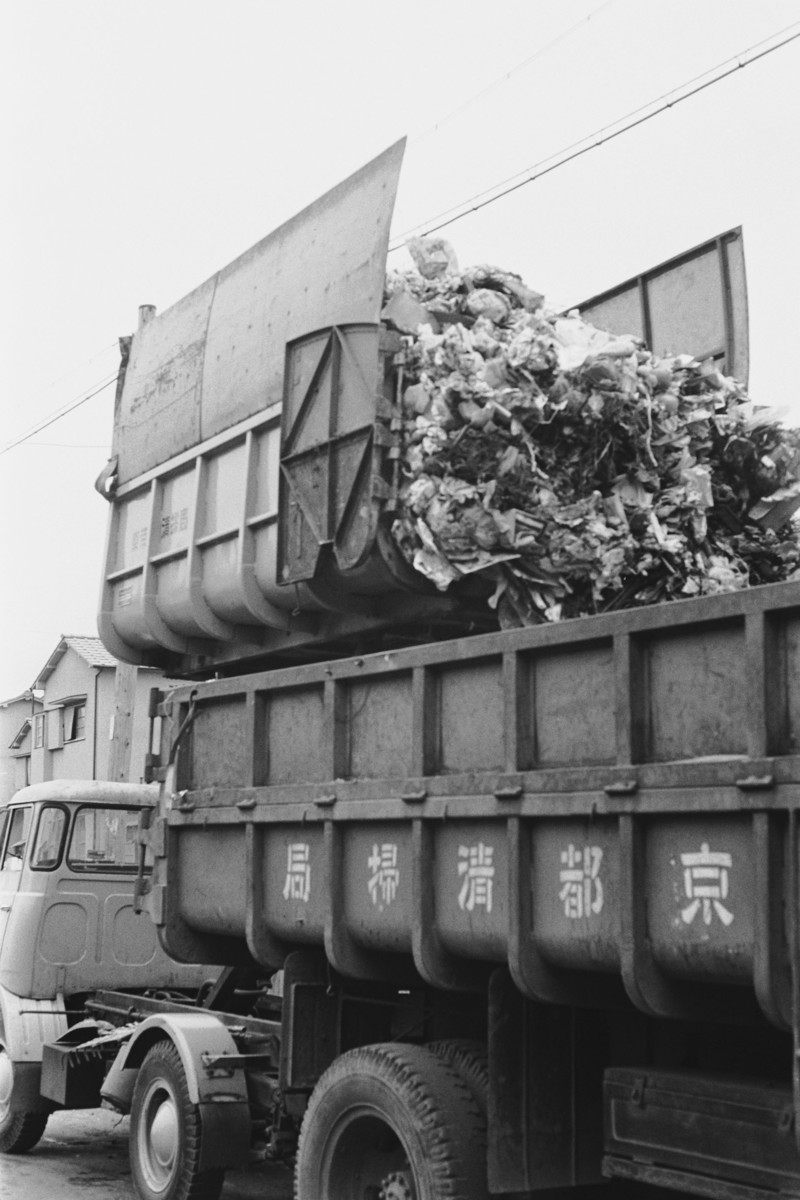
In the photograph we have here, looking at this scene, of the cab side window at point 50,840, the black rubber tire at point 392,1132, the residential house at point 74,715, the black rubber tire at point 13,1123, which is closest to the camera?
the black rubber tire at point 392,1132

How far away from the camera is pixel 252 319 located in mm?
7859

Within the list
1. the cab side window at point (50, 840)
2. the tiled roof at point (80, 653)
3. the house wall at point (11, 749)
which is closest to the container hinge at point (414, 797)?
the cab side window at point (50, 840)

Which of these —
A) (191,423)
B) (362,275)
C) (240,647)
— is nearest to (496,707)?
(362,275)

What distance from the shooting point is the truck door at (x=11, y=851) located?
955 cm

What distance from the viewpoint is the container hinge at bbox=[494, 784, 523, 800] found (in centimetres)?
475

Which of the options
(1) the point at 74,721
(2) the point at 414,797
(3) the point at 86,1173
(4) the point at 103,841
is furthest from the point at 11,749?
(2) the point at 414,797

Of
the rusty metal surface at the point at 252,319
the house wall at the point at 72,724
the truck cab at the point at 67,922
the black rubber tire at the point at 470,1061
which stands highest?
the house wall at the point at 72,724

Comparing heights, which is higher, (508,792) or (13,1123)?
(508,792)

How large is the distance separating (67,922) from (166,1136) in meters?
2.46

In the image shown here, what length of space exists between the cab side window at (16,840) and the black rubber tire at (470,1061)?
15.3 ft

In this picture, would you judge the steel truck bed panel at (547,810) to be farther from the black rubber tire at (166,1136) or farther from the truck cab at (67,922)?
the truck cab at (67,922)

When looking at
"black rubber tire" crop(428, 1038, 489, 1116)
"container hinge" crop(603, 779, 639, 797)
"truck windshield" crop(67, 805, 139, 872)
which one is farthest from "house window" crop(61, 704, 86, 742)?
"container hinge" crop(603, 779, 639, 797)

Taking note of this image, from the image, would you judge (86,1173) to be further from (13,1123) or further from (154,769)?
(154,769)

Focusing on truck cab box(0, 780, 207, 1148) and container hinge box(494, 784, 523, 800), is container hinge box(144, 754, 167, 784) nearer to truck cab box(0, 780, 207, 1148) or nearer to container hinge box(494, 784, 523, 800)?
truck cab box(0, 780, 207, 1148)
